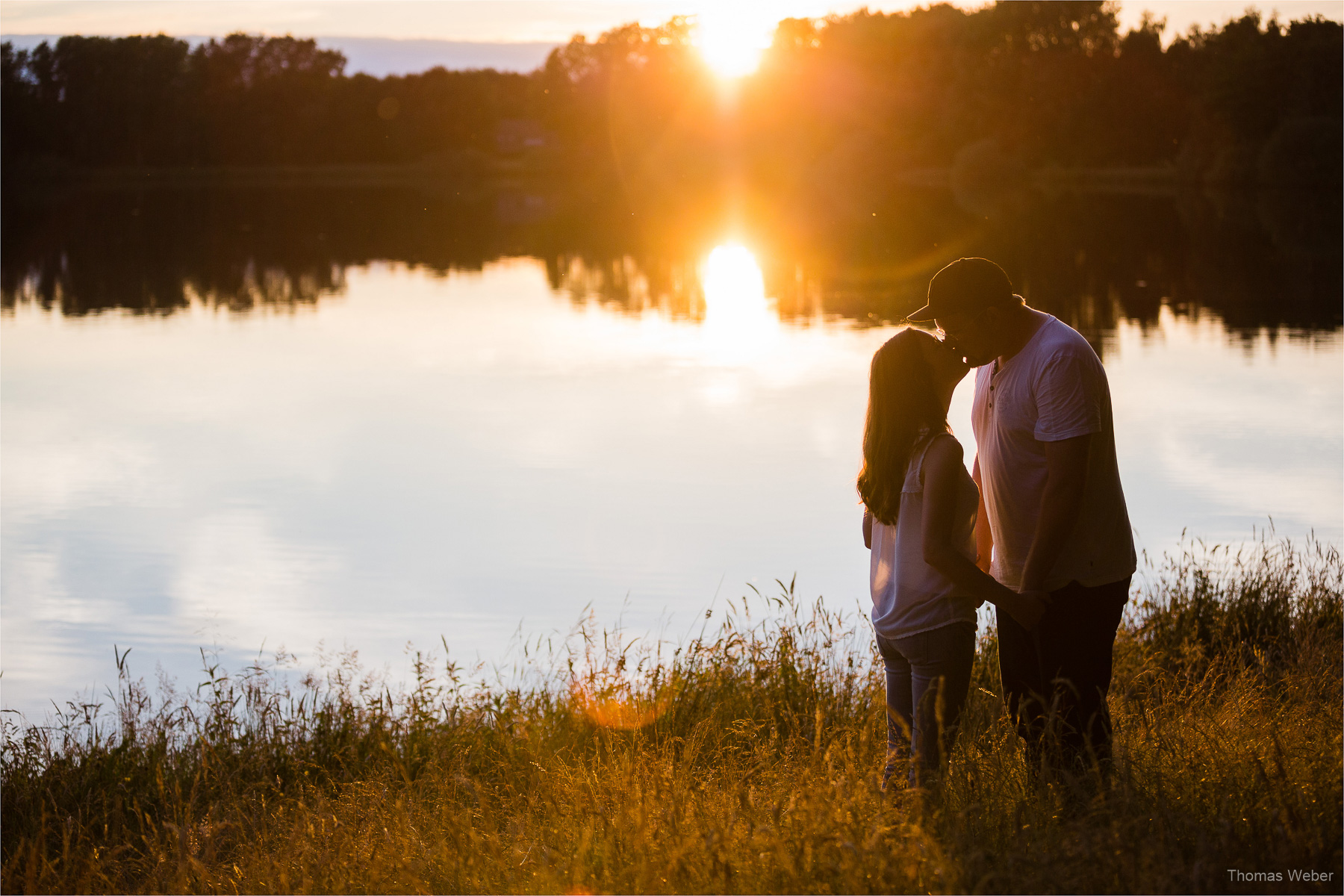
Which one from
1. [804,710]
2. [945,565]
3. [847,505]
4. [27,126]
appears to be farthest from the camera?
[27,126]

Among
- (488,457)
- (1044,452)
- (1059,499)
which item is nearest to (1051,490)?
(1059,499)

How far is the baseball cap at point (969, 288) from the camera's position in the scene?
328cm

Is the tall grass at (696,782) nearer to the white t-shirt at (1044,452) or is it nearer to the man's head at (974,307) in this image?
the white t-shirt at (1044,452)

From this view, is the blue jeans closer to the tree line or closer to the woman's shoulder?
the woman's shoulder

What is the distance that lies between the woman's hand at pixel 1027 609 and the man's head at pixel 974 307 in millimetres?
611

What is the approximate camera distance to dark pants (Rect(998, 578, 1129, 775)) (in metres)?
3.34

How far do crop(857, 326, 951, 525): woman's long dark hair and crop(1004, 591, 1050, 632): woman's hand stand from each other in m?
0.40

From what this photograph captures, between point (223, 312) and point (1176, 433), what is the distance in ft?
60.8

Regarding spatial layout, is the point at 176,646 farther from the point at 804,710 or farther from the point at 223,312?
the point at 223,312

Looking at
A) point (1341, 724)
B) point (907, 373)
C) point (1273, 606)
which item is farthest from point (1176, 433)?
point (907, 373)

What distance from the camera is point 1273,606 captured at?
22.2 ft

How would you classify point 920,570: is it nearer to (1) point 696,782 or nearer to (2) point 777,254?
(1) point 696,782

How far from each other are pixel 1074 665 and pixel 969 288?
3.35 ft

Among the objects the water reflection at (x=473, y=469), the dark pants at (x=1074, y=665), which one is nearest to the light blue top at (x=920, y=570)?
the dark pants at (x=1074, y=665)
